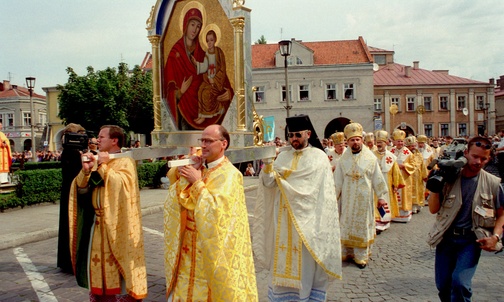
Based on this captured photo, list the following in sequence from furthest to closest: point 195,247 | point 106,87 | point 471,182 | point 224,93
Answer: point 106,87 < point 224,93 < point 471,182 < point 195,247

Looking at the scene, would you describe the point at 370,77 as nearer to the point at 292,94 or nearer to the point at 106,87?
the point at 292,94

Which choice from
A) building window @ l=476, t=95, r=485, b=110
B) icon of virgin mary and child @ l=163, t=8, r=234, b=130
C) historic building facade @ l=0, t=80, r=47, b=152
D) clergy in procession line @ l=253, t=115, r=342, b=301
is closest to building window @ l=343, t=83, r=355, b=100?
building window @ l=476, t=95, r=485, b=110

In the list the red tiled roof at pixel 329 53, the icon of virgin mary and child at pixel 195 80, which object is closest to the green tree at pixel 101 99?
the red tiled roof at pixel 329 53

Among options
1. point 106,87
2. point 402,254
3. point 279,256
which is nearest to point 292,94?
point 106,87

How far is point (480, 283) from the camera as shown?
573 cm

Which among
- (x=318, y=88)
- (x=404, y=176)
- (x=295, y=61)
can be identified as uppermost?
(x=295, y=61)

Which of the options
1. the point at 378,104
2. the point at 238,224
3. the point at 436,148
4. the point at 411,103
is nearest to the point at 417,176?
the point at 436,148

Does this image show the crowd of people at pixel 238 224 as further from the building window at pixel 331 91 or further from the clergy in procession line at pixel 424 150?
the building window at pixel 331 91

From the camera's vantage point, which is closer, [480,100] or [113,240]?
[113,240]

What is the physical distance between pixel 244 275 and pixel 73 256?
2.02 metres

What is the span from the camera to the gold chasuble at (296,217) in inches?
184

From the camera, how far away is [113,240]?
4234 mm

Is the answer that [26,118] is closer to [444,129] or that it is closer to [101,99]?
[101,99]

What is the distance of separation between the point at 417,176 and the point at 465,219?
9.10 metres
